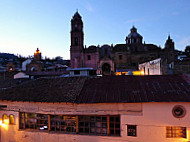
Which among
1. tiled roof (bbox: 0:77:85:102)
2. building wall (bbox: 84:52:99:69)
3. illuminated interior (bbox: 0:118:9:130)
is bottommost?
illuminated interior (bbox: 0:118:9:130)

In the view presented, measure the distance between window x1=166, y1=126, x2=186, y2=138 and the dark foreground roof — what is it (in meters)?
1.81

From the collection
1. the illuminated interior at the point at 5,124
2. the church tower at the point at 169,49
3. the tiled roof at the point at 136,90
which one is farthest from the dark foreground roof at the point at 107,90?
the church tower at the point at 169,49

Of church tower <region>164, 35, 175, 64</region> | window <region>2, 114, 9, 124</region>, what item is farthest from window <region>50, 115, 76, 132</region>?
church tower <region>164, 35, 175, 64</region>

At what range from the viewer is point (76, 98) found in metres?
10.9

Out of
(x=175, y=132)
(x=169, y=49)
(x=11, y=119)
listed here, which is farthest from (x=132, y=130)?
(x=169, y=49)

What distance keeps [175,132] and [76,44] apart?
118 ft

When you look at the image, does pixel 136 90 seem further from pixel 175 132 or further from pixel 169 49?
pixel 169 49

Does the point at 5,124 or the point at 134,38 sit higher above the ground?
the point at 134,38

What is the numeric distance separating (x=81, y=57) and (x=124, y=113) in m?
33.1

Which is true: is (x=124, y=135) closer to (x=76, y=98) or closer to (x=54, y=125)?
(x=76, y=98)

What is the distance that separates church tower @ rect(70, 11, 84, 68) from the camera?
138 feet

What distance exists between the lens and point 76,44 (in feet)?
140

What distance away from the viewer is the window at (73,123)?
10.6m

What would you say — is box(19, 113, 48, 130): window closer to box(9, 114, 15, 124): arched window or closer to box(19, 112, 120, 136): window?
box(19, 112, 120, 136): window
